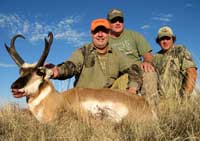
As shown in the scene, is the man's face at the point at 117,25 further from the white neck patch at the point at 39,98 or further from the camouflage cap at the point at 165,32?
the white neck patch at the point at 39,98

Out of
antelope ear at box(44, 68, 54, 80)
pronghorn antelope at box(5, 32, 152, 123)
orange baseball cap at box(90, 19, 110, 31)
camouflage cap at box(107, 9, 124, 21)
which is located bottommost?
pronghorn antelope at box(5, 32, 152, 123)

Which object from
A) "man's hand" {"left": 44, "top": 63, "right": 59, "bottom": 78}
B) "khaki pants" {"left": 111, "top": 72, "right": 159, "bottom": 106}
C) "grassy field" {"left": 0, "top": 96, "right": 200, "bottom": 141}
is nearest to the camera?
"grassy field" {"left": 0, "top": 96, "right": 200, "bottom": 141}

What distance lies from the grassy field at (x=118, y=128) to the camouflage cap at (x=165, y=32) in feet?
8.63

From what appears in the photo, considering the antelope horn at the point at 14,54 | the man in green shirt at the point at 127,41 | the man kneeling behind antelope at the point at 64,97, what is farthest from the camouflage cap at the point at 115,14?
the antelope horn at the point at 14,54

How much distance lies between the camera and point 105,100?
477 centimetres

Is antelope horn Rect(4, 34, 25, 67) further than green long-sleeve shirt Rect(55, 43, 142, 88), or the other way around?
green long-sleeve shirt Rect(55, 43, 142, 88)

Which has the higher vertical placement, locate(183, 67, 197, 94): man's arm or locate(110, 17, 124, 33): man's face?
locate(110, 17, 124, 33): man's face

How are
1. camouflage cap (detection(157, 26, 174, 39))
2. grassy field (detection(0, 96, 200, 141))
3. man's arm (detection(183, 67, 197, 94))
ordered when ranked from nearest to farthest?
grassy field (detection(0, 96, 200, 141)), man's arm (detection(183, 67, 197, 94)), camouflage cap (detection(157, 26, 174, 39))

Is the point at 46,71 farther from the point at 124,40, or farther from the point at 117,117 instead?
the point at 124,40

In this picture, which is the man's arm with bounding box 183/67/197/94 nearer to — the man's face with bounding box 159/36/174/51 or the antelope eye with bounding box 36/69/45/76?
the man's face with bounding box 159/36/174/51

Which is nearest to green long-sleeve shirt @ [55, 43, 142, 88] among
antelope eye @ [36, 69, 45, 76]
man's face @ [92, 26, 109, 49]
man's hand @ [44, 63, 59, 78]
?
man's face @ [92, 26, 109, 49]

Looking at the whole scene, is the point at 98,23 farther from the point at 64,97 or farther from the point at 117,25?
the point at 64,97

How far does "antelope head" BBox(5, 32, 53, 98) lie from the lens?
4773mm

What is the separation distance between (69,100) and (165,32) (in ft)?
9.59
